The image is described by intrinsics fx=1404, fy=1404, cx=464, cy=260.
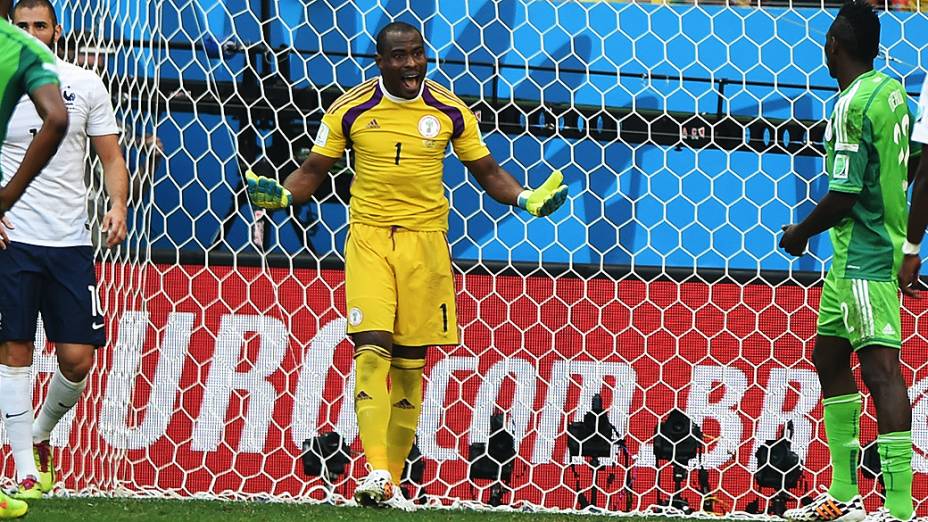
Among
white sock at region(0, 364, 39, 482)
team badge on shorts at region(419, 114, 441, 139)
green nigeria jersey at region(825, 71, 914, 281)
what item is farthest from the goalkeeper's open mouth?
white sock at region(0, 364, 39, 482)

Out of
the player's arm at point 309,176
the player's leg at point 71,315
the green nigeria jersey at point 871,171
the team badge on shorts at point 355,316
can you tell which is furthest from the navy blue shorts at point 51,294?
the green nigeria jersey at point 871,171

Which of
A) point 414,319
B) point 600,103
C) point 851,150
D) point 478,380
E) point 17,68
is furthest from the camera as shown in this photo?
point 600,103

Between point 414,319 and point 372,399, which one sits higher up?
point 414,319

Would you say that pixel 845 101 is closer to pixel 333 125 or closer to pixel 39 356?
pixel 333 125

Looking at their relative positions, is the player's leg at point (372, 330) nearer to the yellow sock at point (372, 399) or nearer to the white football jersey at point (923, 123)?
the yellow sock at point (372, 399)

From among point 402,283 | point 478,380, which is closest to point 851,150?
point 402,283

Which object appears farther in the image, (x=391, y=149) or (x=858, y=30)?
(x=391, y=149)

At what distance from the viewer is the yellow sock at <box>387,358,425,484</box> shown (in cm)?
490

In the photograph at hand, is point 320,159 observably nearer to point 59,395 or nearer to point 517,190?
point 517,190

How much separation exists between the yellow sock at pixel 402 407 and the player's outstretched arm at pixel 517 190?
65 cm

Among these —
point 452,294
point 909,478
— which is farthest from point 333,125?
point 909,478

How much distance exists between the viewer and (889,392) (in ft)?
14.3

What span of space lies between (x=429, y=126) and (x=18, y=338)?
1554 millimetres

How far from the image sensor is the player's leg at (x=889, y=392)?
4336 mm
